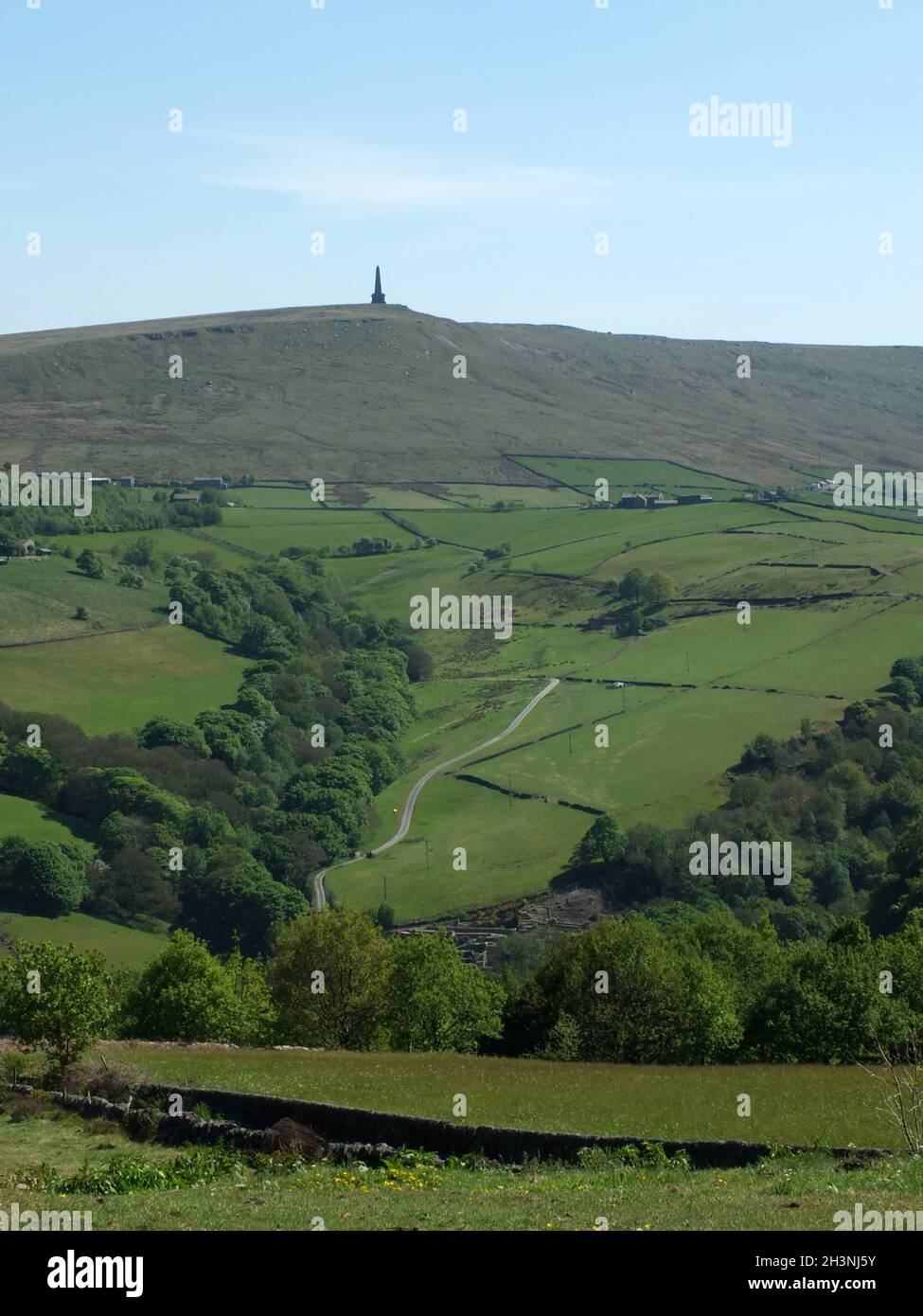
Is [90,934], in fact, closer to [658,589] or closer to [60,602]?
[60,602]

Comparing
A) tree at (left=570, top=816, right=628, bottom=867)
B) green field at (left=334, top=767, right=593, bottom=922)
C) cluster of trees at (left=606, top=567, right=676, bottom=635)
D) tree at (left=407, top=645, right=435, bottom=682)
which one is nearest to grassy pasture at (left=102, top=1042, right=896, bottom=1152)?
green field at (left=334, top=767, right=593, bottom=922)

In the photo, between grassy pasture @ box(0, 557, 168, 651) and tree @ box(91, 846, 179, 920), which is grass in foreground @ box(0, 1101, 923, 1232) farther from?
grassy pasture @ box(0, 557, 168, 651)

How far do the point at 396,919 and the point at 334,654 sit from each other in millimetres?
85038

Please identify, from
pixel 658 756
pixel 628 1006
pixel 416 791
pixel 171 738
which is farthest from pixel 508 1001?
pixel 171 738

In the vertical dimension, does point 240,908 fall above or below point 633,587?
below

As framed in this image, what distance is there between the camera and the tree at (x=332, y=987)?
1994 inches

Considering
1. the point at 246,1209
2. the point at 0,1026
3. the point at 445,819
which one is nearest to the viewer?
the point at 246,1209

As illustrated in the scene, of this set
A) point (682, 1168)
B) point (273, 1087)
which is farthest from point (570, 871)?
point (682, 1168)

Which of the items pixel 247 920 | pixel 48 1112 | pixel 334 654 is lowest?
pixel 247 920

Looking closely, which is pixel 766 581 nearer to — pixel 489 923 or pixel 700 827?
pixel 700 827

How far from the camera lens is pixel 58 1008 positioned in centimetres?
3597

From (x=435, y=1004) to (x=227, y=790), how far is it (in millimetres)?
86688

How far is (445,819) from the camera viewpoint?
121m
